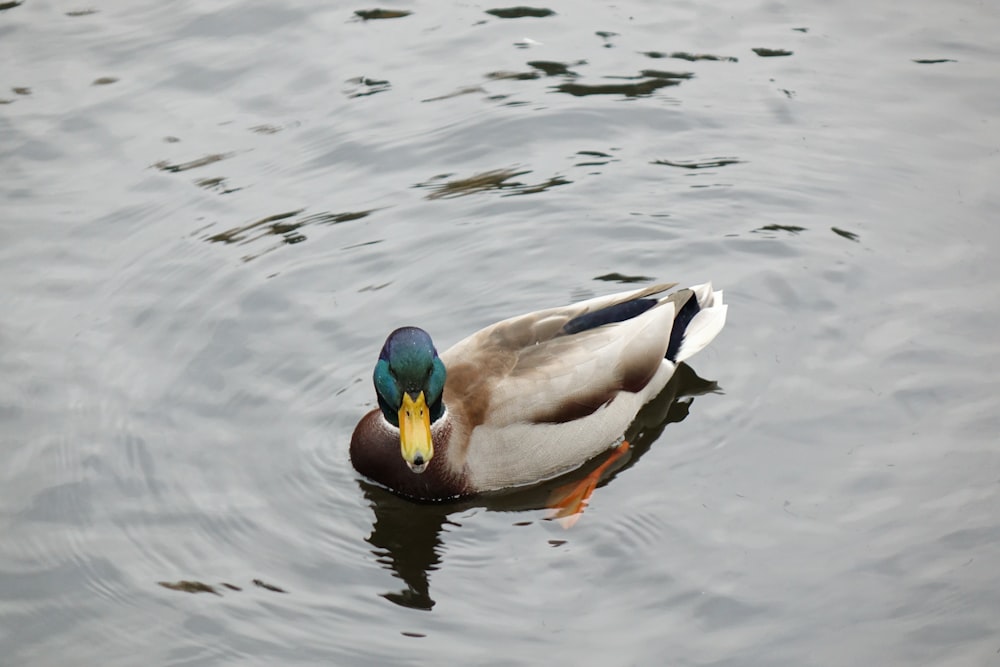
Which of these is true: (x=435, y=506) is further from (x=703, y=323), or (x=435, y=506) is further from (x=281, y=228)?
(x=281, y=228)

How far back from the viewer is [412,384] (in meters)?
6.65

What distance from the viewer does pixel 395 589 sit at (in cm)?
637

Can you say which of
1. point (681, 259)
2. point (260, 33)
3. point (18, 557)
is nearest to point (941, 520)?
point (681, 259)

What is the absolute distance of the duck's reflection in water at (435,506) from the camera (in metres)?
6.50

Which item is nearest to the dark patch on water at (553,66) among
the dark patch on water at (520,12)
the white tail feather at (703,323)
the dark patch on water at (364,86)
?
the dark patch on water at (520,12)

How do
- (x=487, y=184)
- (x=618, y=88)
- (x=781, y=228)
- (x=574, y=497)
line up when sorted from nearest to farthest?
(x=574, y=497) → (x=781, y=228) → (x=487, y=184) → (x=618, y=88)

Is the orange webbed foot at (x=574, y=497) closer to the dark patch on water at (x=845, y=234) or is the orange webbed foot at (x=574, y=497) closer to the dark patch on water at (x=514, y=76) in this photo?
the dark patch on water at (x=845, y=234)

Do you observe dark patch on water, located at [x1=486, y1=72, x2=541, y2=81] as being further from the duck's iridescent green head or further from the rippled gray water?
the duck's iridescent green head

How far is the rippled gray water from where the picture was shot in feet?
20.3

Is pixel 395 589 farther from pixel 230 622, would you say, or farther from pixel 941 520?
pixel 941 520

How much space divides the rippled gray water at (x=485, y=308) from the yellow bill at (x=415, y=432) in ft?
1.42

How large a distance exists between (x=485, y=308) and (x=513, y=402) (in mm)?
1333

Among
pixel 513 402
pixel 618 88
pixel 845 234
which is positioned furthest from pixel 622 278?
pixel 618 88

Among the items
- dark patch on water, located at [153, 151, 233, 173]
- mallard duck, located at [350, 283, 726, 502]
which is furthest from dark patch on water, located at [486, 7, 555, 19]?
mallard duck, located at [350, 283, 726, 502]
